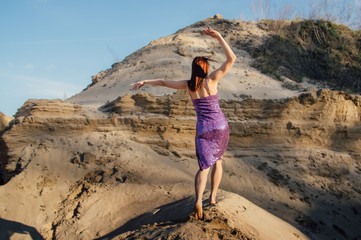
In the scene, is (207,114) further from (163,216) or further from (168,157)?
(168,157)

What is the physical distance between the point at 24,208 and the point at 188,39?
8.80 meters

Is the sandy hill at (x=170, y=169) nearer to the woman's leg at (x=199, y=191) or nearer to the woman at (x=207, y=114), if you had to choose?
the woman's leg at (x=199, y=191)

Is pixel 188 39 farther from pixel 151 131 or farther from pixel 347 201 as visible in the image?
pixel 347 201

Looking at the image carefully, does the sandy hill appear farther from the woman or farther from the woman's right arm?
the woman's right arm

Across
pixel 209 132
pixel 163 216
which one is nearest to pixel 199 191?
pixel 209 132

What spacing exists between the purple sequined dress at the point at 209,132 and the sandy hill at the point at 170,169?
1.83 feet

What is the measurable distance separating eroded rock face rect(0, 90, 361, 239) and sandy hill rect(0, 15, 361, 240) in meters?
0.02

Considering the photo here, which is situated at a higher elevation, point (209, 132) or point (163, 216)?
point (209, 132)

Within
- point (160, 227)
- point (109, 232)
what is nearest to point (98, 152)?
point (109, 232)

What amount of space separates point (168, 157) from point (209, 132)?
2.87m

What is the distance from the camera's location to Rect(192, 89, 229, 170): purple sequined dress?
3.39 m

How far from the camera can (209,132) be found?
11.2 ft

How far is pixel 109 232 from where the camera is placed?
420 cm

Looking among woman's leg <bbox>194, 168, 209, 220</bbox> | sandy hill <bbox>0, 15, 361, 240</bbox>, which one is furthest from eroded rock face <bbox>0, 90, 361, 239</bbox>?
woman's leg <bbox>194, 168, 209, 220</bbox>
